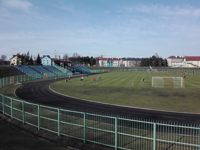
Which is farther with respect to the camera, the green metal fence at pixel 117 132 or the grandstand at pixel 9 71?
the grandstand at pixel 9 71

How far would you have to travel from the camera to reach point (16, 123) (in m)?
20.1

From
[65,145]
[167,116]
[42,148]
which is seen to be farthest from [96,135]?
[167,116]

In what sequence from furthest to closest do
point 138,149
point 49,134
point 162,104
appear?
1. point 162,104
2. point 49,134
3. point 138,149

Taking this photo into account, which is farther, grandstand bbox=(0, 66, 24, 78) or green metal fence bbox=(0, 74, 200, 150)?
grandstand bbox=(0, 66, 24, 78)

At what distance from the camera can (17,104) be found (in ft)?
77.4

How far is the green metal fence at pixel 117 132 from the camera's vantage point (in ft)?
43.9

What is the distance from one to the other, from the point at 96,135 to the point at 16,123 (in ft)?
20.8

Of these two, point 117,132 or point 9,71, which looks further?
point 9,71

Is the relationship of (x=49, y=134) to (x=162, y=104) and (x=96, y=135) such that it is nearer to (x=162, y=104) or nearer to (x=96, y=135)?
(x=96, y=135)

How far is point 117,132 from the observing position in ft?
46.2

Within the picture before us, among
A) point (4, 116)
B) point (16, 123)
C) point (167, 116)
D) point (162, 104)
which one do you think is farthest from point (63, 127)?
point (162, 104)

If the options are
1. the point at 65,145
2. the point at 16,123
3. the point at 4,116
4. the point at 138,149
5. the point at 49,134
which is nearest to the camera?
the point at 138,149

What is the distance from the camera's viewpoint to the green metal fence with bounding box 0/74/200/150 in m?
13.4

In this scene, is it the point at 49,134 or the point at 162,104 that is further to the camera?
the point at 162,104
